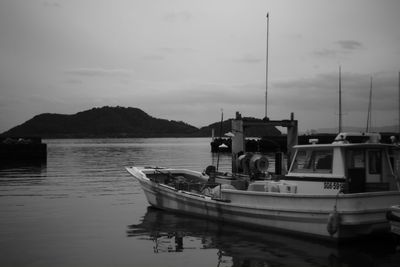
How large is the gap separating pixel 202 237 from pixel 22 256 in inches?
198

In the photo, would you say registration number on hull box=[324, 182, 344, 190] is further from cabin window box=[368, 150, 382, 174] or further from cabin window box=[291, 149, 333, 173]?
cabin window box=[368, 150, 382, 174]

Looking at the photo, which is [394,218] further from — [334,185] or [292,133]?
[292,133]

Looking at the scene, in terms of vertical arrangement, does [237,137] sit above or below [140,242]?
above

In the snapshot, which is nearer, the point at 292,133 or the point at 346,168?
the point at 346,168

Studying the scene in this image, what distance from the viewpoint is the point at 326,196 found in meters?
12.1

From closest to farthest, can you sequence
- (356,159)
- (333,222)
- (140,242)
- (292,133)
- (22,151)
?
(333,222)
(356,159)
(140,242)
(292,133)
(22,151)

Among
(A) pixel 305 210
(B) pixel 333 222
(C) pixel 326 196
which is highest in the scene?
(C) pixel 326 196

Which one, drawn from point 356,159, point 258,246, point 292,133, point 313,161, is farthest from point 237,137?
point 258,246

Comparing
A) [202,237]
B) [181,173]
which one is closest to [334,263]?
[202,237]

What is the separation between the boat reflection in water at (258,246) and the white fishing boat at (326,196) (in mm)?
333

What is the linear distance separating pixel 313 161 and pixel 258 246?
3055 mm

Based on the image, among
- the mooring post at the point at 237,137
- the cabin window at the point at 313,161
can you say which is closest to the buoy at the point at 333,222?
the cabin window at the point at 313,161

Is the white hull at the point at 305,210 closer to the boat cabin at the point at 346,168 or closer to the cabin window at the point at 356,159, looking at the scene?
the boat cabin at the point at 346,168

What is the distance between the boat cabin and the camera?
41.7 ft
